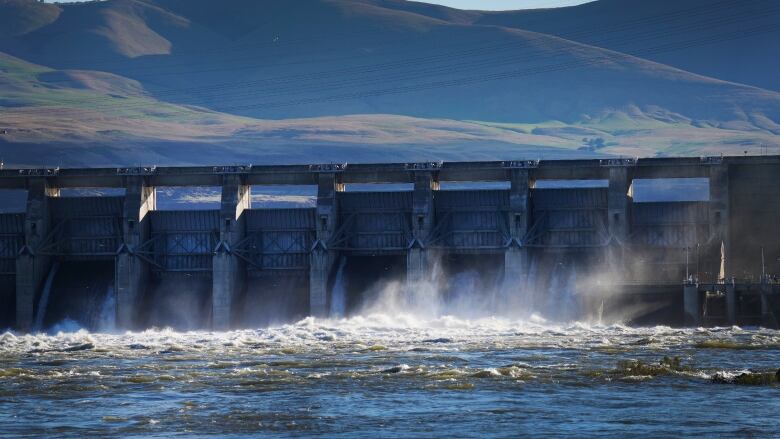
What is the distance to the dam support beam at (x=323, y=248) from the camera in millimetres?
99062

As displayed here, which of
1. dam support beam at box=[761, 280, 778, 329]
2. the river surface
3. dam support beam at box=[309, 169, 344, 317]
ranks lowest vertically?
the river surface

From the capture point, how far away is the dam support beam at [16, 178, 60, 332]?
10156cm

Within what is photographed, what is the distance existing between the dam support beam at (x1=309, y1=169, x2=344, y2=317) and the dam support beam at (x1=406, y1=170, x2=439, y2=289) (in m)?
5.15

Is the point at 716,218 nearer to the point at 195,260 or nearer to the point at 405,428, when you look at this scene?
the point at 195,260

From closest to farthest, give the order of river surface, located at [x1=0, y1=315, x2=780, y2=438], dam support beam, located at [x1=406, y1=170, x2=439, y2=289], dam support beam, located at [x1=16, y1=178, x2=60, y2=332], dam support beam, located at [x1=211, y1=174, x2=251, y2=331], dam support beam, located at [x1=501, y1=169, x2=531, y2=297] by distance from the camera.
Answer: river surface, located at [x1=0, y1=315, x2=780, y2=438]
dam support beam, located at [x1=501, y1=169, x2=531, y2=297]
dam support beam, located at [x1=406, y1=170, x2=439, y2=289]
dam support beam, located at [x1=211, y1=174, x2=251, y2=331]
dam support beam, located at [x1=16, y1=178, x2=60, y2=332]

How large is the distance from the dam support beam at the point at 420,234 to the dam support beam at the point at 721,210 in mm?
17780

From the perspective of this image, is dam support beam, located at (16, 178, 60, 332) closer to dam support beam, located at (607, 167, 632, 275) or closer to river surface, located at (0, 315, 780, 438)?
river surface, located at (0, 315, 780, 438)

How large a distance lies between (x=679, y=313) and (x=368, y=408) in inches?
1456

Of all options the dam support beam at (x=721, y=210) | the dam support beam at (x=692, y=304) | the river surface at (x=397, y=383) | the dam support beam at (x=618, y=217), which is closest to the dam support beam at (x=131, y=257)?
the river surface at (x=397, y=383)

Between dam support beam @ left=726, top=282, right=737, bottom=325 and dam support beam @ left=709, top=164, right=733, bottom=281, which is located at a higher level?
dam support beam @ left=709, top=164, right=733, bottom=281

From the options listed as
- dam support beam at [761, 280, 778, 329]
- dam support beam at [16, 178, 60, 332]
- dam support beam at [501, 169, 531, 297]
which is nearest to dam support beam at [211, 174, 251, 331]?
dam support beam at [16, 178, 60, 332]

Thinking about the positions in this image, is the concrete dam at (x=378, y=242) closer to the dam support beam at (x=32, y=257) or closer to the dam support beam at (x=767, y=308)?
the dam support beam at (x=32, y=257)

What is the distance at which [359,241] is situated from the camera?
102 m

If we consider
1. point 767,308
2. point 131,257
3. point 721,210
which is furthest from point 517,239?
point 131,257
